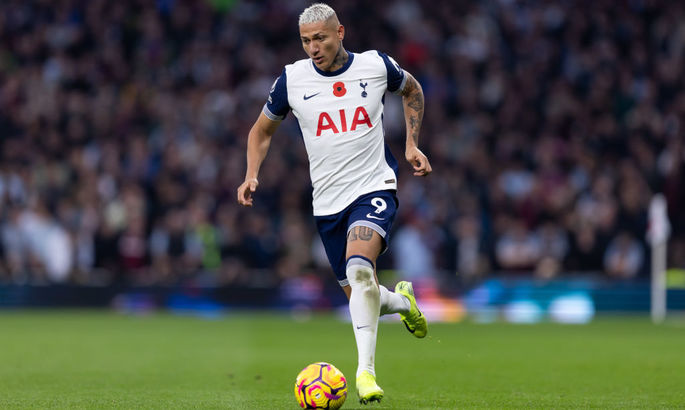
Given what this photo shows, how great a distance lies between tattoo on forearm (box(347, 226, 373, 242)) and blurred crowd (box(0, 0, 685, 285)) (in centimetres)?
1213

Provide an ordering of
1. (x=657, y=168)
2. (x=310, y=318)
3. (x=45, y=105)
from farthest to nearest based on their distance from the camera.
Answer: (x=45, y=105)
(x=657, y=168)
(x=310, y=318)

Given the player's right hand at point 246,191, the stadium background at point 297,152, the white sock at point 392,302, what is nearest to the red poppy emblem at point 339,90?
the player's right hand at point 246,191

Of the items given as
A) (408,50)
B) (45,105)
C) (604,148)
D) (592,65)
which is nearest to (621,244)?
(604,148)

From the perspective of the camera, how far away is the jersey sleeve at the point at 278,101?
8.16 meters

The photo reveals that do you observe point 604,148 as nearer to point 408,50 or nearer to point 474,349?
point 408,50

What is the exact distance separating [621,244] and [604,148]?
272 cm

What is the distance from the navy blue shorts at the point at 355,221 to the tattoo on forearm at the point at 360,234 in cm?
3

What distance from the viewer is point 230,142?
22266mm

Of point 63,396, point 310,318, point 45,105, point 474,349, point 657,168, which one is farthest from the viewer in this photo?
point 45,105

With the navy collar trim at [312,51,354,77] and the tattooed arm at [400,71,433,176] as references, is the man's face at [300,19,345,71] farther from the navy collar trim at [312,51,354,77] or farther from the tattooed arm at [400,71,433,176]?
the tattooed arm at [400,71,433,176]

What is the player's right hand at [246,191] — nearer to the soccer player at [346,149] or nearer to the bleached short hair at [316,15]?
the soccer player at [346,149]

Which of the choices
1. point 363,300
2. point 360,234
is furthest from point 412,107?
point 363,300

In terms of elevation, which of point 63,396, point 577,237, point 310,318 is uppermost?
point 63,396

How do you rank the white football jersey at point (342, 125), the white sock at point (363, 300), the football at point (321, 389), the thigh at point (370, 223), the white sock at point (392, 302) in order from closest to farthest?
the football at point (321, 389)
the white sock at point (363, 300)
the thigh at point (370, 223)
the white football jersey at point (342, 125)
the white sock at point (392, 302)
